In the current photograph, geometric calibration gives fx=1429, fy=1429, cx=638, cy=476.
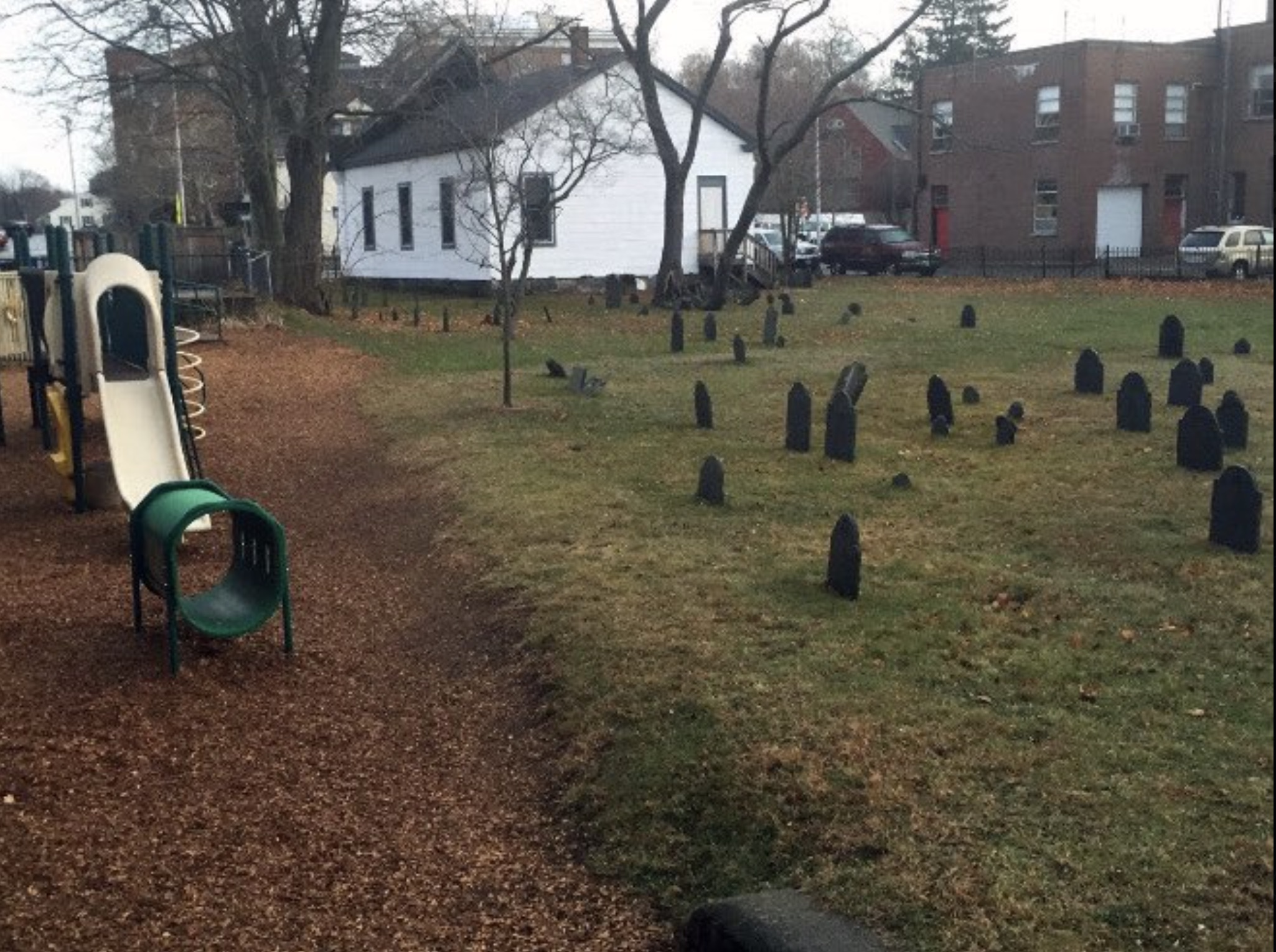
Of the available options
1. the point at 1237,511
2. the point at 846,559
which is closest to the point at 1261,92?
the point at 1237,511

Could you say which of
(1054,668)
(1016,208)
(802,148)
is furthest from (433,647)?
(802,148)

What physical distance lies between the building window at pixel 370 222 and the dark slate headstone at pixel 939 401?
3037 cm

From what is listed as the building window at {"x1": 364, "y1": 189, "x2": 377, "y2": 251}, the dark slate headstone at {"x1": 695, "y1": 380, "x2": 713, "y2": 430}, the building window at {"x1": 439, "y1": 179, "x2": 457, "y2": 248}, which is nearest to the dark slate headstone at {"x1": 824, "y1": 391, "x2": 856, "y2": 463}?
the dark slate headstone at {"x1": 695, "y1": 380, "x2": 713, "y2": 430}

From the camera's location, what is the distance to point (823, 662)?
21.0 ft

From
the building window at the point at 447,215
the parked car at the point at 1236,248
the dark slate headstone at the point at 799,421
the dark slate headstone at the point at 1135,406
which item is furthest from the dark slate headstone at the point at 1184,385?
the building window at the point at 447,215

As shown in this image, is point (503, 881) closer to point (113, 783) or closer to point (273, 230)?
point (113, 783)

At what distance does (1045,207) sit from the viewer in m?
8.93

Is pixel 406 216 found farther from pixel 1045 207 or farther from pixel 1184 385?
pixel 1045 207

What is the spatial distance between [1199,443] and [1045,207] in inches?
70.1

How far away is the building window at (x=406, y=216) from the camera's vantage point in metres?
38.8

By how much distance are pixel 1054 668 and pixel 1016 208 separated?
507 cm

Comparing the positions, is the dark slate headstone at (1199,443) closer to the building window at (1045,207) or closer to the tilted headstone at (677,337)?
the building window at (1045,207)

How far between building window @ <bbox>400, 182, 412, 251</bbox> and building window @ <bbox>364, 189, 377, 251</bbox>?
1.82 metres

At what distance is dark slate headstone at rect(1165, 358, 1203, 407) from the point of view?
39.1 ft
